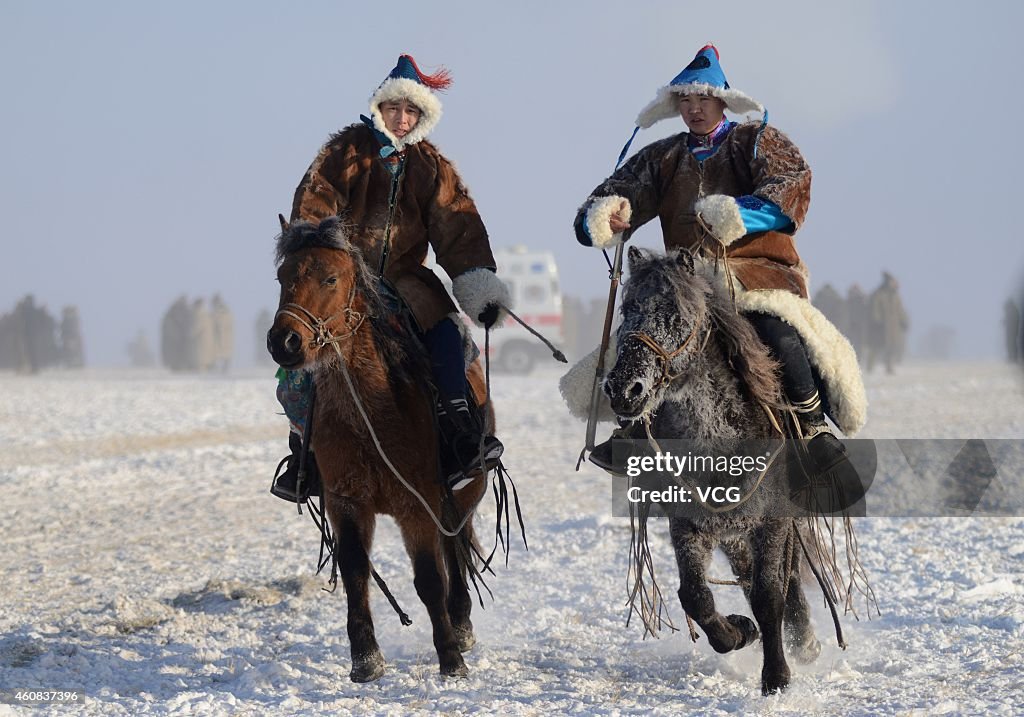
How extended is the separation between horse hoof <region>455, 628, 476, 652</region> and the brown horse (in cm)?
48

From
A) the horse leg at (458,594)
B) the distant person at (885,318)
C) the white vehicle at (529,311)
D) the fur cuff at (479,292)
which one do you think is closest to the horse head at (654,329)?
the fur cuff at (479,292)

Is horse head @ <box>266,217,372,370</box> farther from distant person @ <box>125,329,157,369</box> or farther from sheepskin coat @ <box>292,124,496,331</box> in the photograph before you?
distant person @ <box>125,329,157,369</box>

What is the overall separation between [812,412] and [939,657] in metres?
1.34

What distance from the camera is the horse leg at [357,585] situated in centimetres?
473

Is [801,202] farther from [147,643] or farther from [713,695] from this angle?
[147,643]

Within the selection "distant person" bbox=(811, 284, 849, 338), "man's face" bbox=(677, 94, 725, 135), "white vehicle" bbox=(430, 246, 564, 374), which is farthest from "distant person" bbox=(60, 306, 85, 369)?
"man's face" bbox=(677, 94, 725, 135)

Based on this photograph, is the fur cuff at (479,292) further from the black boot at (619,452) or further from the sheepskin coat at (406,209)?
the black boot at (619,452)

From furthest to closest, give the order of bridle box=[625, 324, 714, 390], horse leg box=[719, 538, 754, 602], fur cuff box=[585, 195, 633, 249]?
fur cuff box=[585, 195, 633, 249], horse leg box=[719, 538, 754, 602], bridle box=[625, 324, 714, 390]

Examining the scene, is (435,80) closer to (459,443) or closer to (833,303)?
(459,443)

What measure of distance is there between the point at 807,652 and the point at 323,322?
8.90 feet

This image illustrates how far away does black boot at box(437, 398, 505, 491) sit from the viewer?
198 inches

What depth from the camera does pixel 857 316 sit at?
113ft

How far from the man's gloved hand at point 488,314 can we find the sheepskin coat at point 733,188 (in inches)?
22.9

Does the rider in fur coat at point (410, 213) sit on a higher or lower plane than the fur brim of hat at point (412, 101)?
lower
